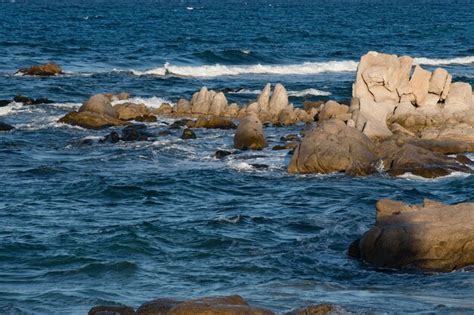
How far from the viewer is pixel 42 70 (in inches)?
2425

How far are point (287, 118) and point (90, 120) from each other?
26.7 ft

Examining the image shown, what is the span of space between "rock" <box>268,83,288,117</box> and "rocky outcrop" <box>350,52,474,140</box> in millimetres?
3756

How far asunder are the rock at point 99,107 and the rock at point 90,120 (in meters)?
0.42

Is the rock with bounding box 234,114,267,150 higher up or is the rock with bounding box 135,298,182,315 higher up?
the rock with bounding box 135,298,182,315

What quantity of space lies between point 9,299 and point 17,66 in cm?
4728

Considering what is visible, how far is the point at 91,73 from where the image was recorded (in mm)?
63719

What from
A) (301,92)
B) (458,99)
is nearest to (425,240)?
(458,99)

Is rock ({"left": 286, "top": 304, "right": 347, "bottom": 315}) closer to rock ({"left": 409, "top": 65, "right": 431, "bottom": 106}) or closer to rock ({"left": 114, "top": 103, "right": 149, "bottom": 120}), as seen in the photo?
rock ({"left": 409, "top": 65, "right": 431, "bottom": 106})

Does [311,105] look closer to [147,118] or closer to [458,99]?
[458,99]

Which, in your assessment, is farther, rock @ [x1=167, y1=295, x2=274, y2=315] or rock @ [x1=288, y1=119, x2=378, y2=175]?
rock @ [x1=288, y1=119, x2=378, y2=175]

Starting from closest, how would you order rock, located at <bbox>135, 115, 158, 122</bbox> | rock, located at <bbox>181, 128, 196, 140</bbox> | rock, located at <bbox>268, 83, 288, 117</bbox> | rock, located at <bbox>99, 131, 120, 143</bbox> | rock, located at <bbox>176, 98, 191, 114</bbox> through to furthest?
1. rock, located at <bbox>99, 131, 120, 143</bbox>
2. rock, located at <bbox>181, 128, 196, 140</bbox>
3. rock, located at <bbox>135, 115, 158, 122</bbox>
4. rock, located at <bbox>268, 83, 288, 117</bbox>
5. rock, located at <bbox>176, 98, 191, 114</bbox>

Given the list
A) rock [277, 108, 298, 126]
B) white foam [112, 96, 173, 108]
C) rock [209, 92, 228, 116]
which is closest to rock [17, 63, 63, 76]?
white foam [112, 96, 173, 108]

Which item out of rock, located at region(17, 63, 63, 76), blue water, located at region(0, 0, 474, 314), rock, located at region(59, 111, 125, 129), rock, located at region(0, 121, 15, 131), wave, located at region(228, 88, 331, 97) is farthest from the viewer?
rock, located at region(17, 63, 63, 76)

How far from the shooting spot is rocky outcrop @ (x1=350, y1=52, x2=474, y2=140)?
42.1 meters
